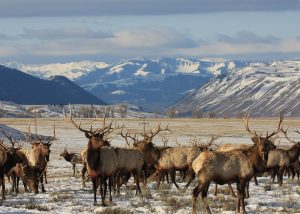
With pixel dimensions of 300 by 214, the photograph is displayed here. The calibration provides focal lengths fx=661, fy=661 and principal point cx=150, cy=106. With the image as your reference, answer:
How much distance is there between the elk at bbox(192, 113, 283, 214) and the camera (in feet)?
63.0

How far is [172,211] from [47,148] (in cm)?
822

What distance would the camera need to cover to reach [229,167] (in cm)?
1952

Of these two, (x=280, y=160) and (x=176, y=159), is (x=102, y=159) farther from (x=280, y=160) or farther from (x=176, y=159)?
(x=280, y=160)

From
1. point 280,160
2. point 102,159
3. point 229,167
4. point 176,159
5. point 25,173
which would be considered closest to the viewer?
point 229,167

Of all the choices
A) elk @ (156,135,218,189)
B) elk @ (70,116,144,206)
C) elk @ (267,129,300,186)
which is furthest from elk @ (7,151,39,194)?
elk @ (267,129,300,186)

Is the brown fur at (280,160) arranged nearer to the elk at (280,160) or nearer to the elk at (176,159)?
the elk at (280,160)

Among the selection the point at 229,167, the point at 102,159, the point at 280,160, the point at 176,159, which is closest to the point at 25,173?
the point at 102,159

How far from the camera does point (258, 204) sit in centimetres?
2122

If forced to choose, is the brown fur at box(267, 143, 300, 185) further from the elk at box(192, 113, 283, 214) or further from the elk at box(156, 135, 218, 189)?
the elk at box(192, 113, 283, 214)

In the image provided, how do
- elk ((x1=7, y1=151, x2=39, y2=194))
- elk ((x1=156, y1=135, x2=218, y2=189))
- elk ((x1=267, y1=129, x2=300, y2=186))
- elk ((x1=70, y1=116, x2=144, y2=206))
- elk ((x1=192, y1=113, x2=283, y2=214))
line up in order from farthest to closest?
elk ((x1=267, y1=129, x2=300, y2=186)) → elk ((x1=156, y1=135, x2=218, y2=189)) → elk ((x1=7, y1=151, x2=39, y2=194)) → elk ((x1=70, y1=116, x2=144, y2=206)) → elk ((x1=192, y1=113, x2=283, y2=214))

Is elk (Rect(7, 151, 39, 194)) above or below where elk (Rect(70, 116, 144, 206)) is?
below

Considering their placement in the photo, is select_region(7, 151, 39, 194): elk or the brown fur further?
the brown fur

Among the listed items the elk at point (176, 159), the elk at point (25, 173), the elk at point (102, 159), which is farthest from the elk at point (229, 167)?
the elk at point (25, 173)

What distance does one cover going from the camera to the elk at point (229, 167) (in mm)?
19188
